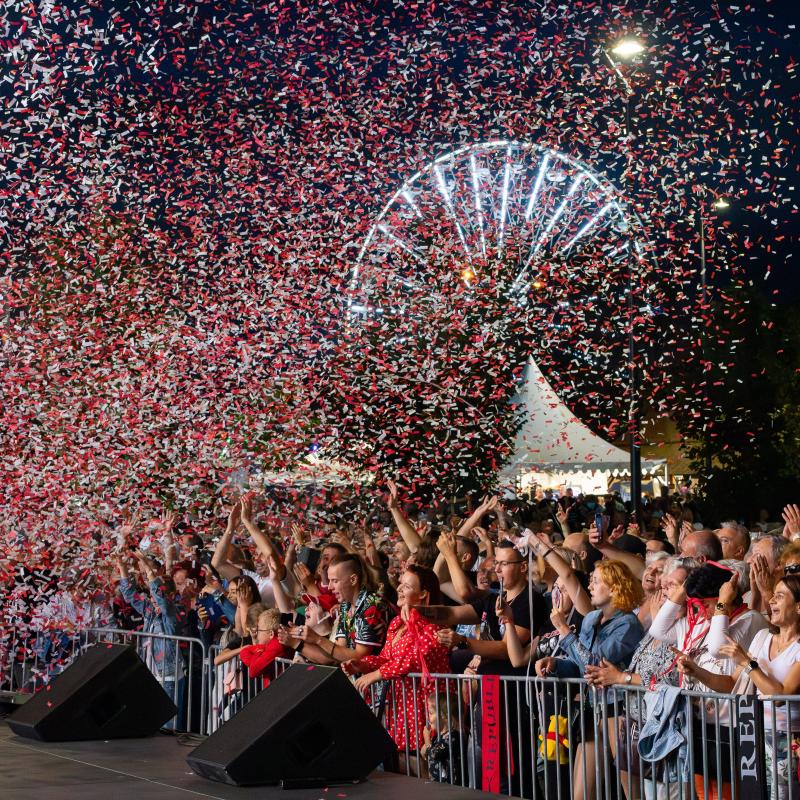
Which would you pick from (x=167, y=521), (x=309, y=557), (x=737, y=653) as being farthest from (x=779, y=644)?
(x=167, y=521)

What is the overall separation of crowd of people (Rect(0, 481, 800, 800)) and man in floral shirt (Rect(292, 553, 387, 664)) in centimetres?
1

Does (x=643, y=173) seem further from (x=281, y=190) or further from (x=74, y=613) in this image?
(x=74, y=613)

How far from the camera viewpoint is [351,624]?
8.11 metres

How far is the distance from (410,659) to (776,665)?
7.69ft

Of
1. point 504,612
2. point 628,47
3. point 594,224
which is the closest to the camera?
point 504,612

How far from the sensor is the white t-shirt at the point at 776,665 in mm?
5691

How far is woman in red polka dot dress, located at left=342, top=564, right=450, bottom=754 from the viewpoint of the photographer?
297 inches

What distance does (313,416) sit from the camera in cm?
1308

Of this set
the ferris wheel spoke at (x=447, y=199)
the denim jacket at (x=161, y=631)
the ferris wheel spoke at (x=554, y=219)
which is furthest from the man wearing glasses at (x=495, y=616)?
the ferris wheel spoke at (x=554, y=219)

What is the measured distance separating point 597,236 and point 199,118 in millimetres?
6967

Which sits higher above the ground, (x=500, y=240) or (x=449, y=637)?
(x=500, y=240)

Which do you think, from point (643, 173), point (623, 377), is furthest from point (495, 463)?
point (643, 173)

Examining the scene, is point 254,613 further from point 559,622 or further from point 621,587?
point 621,587

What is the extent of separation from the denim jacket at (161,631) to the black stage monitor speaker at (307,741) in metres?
2.39
